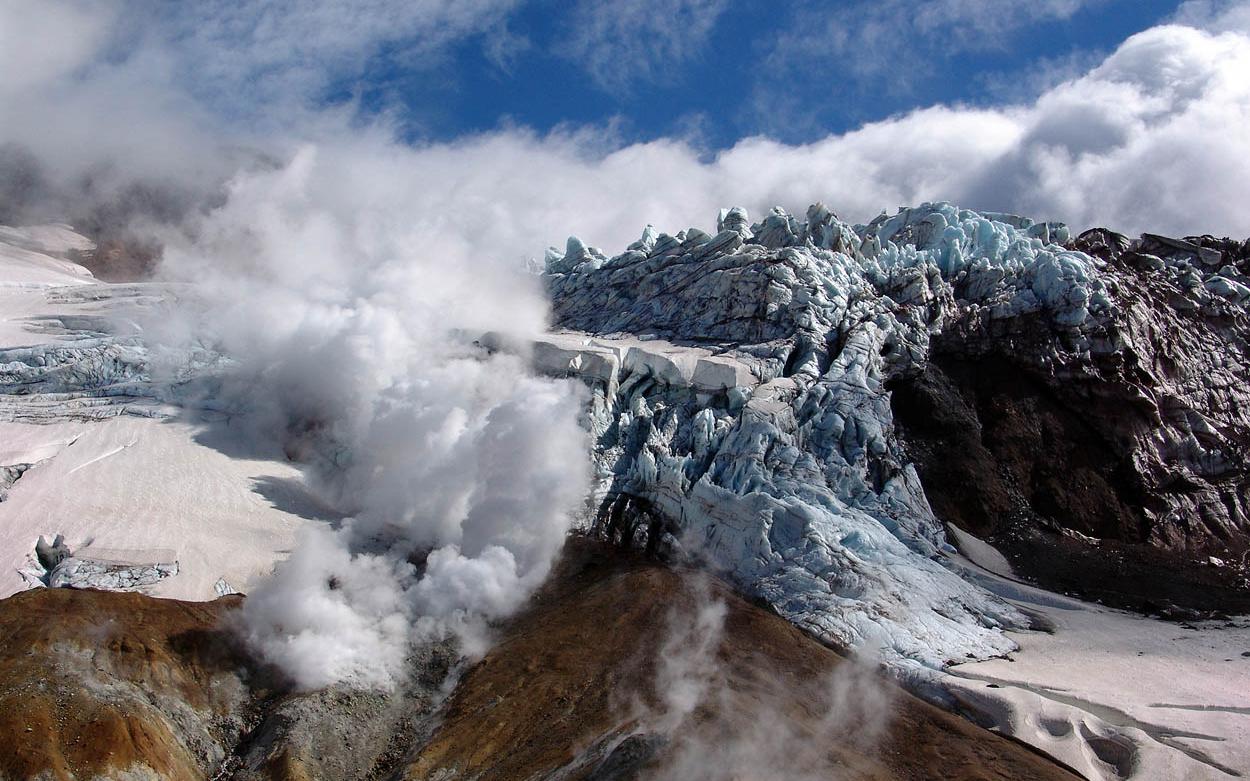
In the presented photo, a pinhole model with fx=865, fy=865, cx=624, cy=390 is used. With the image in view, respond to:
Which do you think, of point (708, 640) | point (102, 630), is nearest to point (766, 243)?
point (708, 640)

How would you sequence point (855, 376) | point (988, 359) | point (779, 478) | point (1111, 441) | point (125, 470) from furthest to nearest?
point (988, 359) < point (1111, 441) < point (855, 376) < point (125, 470) < point (779, 478)

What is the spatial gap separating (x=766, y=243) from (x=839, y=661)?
→ 48172 millimetres

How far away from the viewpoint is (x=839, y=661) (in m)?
40.7

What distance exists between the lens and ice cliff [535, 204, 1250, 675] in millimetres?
48188

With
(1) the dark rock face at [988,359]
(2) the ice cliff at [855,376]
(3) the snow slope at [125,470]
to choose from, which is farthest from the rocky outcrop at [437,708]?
(1) the dark rock face at [988,359]

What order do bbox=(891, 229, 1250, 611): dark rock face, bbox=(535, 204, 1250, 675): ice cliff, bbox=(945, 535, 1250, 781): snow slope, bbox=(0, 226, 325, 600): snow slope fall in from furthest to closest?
bbox=(891, 229, 1250, 611): dark rock face → bbox=(0, 226, 325, 600): snow slope → bbox=(535, 204, 1250, 675): ice cliff → bbox=(945, 535, 1250, 781): snow slope

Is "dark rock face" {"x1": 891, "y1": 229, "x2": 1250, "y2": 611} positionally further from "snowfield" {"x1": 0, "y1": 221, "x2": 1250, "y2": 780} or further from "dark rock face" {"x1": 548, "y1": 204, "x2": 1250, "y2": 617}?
"snowfield" {"x1": 0, "y1": 221, "x2": 1250, "y2": 780}

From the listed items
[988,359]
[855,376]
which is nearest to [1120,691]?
[855,376]

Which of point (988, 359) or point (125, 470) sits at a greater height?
point (988, 359)

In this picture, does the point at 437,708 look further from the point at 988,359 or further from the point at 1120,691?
the point at 988,359

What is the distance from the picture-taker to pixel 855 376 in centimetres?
6191

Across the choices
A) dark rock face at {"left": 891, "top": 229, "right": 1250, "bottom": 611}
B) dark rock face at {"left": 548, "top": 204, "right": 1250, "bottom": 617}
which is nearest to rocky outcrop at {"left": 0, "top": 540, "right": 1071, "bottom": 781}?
dark rock face at {"left": 548, "top": 204, "right": 1250, "bottom": 617}

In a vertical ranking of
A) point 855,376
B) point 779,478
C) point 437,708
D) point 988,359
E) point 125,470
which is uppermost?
point 988,359

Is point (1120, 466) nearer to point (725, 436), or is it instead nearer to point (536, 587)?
point (725, 436)
